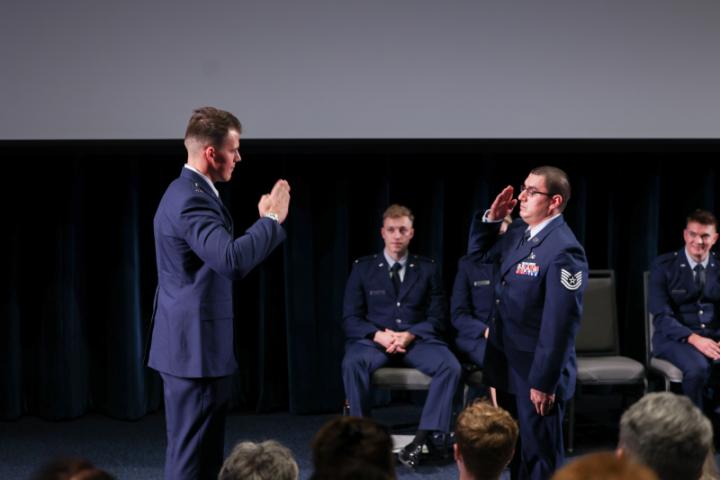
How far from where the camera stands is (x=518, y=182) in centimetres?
462

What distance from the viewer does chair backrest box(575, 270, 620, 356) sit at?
4168 mm

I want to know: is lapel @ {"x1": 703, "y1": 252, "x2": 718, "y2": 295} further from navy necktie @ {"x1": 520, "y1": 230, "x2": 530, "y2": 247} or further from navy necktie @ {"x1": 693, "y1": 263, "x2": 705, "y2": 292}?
navy necktie @ {"x1": 520, "y1": 230, "x2": 530, "y2": 247}

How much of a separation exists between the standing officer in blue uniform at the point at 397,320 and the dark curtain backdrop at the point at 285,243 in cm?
42

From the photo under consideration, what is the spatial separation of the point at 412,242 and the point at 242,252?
2.57m

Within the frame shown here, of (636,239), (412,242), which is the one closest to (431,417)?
(412,242)

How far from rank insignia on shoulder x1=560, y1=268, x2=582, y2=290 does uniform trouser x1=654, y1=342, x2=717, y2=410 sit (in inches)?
61.3

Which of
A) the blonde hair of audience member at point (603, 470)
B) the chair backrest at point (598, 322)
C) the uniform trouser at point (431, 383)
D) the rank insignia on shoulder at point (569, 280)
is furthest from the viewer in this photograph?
the chair backrest at point (598, 322)

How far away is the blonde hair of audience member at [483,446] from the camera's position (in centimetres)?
188

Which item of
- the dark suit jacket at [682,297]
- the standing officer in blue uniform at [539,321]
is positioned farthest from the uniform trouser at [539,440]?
the dark suit jacket at [682,297]

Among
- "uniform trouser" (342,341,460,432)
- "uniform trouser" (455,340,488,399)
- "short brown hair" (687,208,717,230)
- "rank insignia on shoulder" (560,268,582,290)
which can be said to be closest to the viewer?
"rank insignia on shoulder" (560,268,582,290)

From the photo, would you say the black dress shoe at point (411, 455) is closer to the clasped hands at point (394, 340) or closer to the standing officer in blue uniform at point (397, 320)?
the standing officer in blue uniform at point (397, 320)

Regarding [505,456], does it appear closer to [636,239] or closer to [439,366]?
[439,366]

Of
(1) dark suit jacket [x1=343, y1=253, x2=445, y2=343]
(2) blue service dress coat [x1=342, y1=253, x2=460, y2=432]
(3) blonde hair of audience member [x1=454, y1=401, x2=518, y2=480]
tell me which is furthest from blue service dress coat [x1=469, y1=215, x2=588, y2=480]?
(1) dark suit jacket [x1=343, y1=253, x2=445, y2=343]

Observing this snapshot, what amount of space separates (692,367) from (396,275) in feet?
5.00
